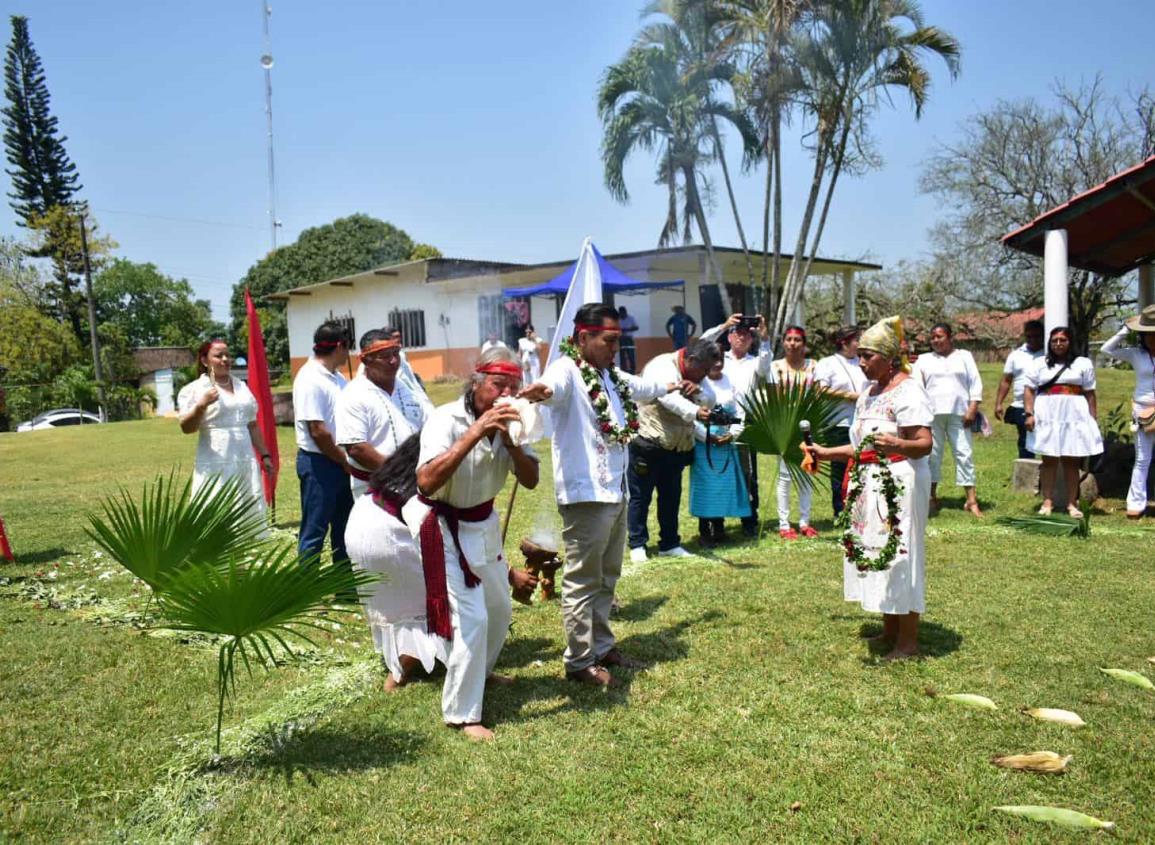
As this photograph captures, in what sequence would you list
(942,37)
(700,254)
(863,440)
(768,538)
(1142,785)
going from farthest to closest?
1. (700,254)
2. (942,37)
3. (768,538)
4. (863,440)
5. (1142,785)

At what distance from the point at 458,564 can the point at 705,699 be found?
59.7 inches

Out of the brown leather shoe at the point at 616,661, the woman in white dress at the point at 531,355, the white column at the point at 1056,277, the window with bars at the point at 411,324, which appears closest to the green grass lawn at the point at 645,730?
the brown leather shoe at the point at 616,661

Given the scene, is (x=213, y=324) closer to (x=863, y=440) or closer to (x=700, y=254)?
(x=700, y=254)

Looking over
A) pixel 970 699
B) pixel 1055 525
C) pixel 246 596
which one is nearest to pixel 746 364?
pixel 1055 525

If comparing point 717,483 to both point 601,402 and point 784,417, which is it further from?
point 601,402

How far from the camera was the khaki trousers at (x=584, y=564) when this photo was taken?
4996 mm

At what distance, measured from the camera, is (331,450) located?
21.1 feet

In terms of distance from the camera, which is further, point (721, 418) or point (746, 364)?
point (746, 364)

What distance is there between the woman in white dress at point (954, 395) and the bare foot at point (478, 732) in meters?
6.92

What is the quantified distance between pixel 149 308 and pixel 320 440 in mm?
74393

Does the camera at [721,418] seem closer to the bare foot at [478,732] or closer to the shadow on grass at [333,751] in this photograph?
the bare foot at [478,732]

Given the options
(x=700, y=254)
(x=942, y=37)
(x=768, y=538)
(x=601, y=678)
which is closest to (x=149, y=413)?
(x=700, y=254)

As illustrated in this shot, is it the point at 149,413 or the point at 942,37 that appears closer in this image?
the point at 942,37

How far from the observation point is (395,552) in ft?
16.2
